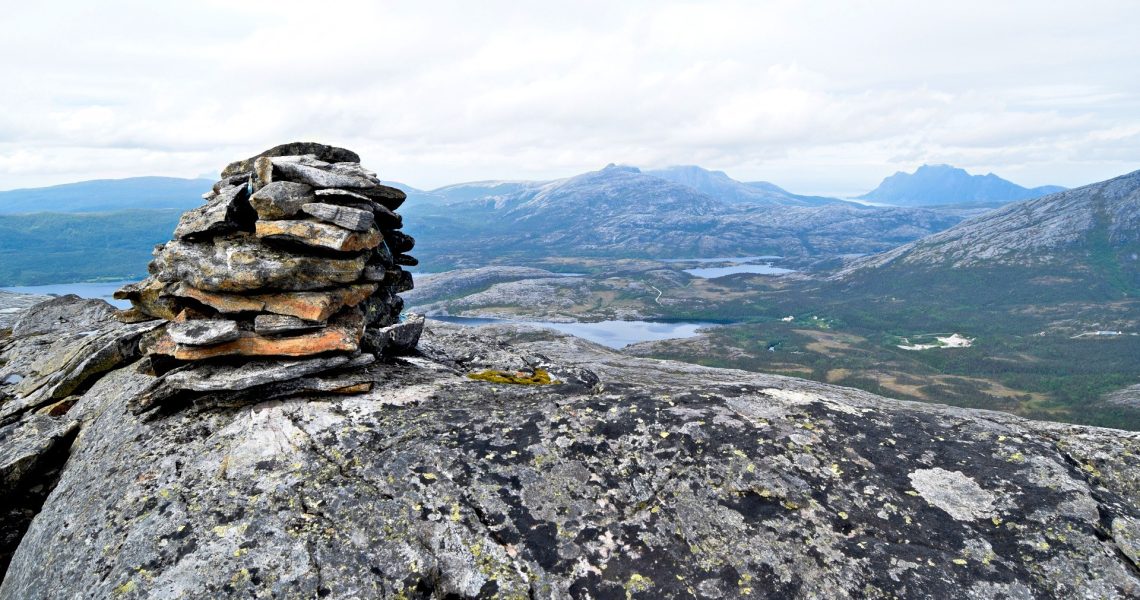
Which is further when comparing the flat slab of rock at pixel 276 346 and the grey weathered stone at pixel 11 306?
the grey weathered stone at pixel 11 306

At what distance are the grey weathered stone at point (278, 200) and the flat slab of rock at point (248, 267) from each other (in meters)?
1.10

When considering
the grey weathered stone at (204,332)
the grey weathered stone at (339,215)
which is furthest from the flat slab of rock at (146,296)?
the grey weathered stone at (339,215)

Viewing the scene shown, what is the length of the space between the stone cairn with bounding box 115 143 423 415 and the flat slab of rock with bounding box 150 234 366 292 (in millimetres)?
32

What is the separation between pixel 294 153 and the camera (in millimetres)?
21141

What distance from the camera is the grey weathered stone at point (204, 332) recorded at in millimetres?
16047

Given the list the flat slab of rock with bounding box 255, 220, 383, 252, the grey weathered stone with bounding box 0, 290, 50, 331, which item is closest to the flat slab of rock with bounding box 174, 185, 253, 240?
the flat slab of rock with bounding box 255, 220, 383, 252

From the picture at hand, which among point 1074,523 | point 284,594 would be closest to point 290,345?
point 284,594

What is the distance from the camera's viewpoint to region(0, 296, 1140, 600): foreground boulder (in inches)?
410

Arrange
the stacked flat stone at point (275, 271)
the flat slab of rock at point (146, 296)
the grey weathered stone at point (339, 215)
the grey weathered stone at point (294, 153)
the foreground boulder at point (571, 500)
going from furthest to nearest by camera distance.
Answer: the grey weathered stone at point (294, 153) → the flat slab of rock at point (146, 296) → the grey weathered stone at point (339, 215) → the stacked flat stone at point (275, 271) → the foreground boulder at point (571, 500)

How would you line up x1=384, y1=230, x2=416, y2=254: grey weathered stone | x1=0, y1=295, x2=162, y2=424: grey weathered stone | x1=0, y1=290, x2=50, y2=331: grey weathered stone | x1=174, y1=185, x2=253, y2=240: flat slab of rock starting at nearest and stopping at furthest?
x1=174, y1=185, x2=253, y2=240: flat slab of rock, x1=0, y1=295, x2=162, y2=424: grey weathered stone, x1=384, y1=230, x2=416, y2=254: grey weathered stone, x1=0, y1=290, x2=50, y2=331: grey weathered stone

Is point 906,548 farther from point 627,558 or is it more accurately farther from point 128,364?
point 128,364

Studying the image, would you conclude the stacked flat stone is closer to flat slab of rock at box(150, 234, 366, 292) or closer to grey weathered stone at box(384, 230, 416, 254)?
flat slab of rock at box(150, 234, 366, 292)

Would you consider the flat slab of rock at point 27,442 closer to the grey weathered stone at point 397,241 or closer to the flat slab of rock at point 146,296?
the flat slab of rock at point 146,296

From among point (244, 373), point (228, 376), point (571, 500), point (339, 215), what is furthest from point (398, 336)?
point (571, 500)
